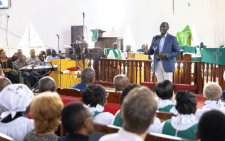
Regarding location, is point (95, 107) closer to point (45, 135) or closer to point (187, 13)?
point (45, 135)

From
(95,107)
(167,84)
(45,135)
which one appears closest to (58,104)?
(45,135)

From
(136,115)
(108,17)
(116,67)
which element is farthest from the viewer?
(108,17)

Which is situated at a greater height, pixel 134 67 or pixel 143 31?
pixel 143 31

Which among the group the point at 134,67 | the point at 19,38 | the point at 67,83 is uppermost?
the point at 19,38

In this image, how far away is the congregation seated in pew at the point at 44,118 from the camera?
1.53 m

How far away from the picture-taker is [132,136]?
1047 millimetres

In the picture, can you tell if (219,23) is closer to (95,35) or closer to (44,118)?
(95,35)

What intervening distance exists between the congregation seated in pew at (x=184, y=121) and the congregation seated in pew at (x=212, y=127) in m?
0.56

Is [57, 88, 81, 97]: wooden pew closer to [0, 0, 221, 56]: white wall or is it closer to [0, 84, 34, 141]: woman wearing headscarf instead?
[0, 84, 34, 141]: woman wearing headscarf

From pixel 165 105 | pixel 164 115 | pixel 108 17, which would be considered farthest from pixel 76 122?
pixel 108 17

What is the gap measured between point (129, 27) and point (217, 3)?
4625 mm

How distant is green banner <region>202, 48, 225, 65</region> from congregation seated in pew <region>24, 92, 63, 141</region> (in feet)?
13.8

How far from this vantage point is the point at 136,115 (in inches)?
41.1

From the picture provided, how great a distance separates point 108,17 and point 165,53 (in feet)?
34.6
